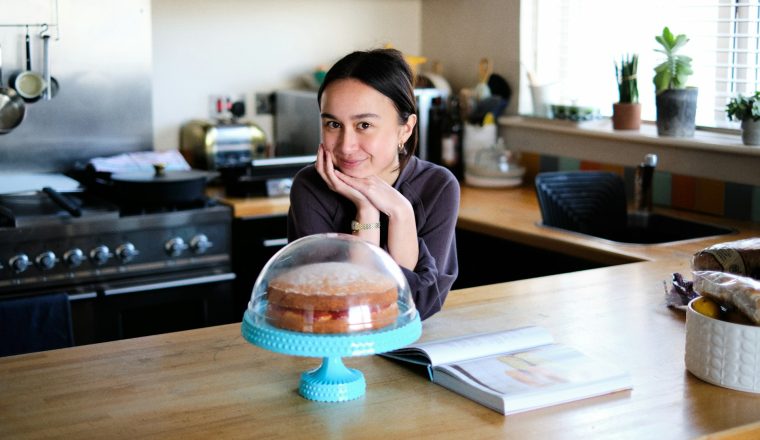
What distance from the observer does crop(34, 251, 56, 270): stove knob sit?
2.98 meters

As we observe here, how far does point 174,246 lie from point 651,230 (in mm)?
1563

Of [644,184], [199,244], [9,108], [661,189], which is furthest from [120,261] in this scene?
[661,189]

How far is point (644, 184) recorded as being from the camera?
3.20 metres

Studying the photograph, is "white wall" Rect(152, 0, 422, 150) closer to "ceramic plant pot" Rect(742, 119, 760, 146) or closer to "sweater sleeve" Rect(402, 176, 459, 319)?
"ceramic plant pot" Rect(742, 119, 760, 146)

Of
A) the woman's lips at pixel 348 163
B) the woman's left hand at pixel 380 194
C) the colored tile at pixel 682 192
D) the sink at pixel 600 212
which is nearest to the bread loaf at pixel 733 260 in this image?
the woman's left hand at pixel 380 194

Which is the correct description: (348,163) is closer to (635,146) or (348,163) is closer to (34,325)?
(34,325)

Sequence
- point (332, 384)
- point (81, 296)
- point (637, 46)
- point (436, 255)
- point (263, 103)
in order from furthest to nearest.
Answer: point (263, 103) → point (637, 46) → point (81, 296) → point (436, 255) → point (332, 384)

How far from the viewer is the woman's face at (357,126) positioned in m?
1.85

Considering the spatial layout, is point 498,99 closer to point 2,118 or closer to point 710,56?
point 710,56

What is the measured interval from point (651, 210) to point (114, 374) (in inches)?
82.8

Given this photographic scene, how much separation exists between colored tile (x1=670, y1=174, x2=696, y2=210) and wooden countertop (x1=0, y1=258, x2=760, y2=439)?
4.56ft

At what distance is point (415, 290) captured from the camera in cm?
184

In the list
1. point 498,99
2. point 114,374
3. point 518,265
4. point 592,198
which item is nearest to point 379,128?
point 114,374

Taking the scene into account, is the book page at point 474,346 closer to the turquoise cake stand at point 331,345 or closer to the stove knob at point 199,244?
the turquoise cake stand at point 331,345
